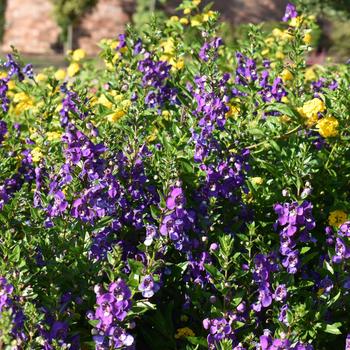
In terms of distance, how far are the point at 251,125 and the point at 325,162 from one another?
0.43 meters

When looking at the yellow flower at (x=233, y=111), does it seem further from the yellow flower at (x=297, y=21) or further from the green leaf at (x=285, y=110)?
the yellow flower at (x=297, y=21)

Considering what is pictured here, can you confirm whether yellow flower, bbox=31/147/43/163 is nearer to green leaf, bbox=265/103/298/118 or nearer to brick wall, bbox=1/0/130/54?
green leaf, bbox=265/103/298/118

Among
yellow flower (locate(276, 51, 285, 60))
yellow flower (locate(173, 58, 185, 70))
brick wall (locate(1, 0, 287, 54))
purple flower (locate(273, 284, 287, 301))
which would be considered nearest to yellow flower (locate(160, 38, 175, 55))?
yellow flower (locate(173, 58, 185, 70))

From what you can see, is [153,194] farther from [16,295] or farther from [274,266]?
[16,295]

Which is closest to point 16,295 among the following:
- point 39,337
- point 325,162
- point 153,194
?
point 39,337

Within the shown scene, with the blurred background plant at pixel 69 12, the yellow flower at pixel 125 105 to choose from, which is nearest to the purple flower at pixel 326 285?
the yellow flower at pixel 125 105

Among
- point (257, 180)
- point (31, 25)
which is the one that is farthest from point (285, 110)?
point (31, 25)

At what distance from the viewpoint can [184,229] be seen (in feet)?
8.30

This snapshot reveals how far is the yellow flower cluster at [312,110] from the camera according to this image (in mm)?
2984

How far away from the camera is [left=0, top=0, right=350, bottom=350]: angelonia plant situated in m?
2.19

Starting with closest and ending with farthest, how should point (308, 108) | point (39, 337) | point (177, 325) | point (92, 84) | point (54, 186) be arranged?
point (39, 337)
point (54, 186)
point (177, 325)
point (308, 108)
point (92, 84)

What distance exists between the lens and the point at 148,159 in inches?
115

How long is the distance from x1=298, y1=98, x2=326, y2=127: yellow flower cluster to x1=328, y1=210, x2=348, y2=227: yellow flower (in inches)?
17.3

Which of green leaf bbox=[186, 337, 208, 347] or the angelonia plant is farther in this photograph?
green leaf bbox=[186, 337, 208, 347]
